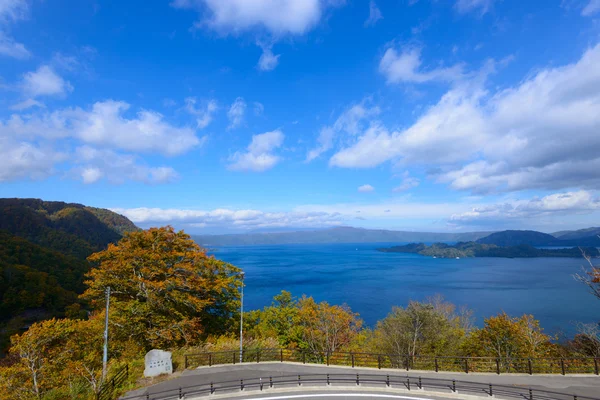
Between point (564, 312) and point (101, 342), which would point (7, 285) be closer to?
point (101, 342)

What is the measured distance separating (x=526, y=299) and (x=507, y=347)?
243 ft

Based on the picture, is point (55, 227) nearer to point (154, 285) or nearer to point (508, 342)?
point (154, 285)

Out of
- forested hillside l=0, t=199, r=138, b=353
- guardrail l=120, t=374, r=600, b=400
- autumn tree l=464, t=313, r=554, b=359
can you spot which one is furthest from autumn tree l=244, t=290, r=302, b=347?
forested hillside l=0, t=199, r=138, b=353

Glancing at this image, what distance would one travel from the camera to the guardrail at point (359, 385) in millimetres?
11867

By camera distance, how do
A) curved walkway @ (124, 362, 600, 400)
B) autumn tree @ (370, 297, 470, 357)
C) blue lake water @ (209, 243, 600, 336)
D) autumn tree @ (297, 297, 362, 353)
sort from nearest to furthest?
1. curved walkway @ (124, 362, 600, 400)
2. autumn tree @ (370, 297, 470, 357)
3. autumn tree @ (297, 297, 362, 353)
4. blue lake water @ (209, 243, 600, 336)

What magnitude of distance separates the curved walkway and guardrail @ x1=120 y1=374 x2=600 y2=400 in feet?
0.66

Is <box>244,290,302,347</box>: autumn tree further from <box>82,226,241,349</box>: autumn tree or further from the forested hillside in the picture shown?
the forested hillside

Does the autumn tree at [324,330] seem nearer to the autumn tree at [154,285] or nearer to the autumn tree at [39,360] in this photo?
the autumn tree at [154,285]

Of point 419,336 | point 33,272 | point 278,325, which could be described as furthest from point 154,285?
point 33,272

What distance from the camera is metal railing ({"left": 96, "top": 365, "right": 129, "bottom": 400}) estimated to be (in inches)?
464

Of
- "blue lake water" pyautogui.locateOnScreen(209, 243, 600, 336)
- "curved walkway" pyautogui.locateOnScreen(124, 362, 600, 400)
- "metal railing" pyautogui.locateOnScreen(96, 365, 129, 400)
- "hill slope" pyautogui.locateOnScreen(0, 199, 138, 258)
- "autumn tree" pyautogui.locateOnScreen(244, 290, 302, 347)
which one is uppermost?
"hill slope" pyautogui.locateOnScreen(0, 199, 138, 258)

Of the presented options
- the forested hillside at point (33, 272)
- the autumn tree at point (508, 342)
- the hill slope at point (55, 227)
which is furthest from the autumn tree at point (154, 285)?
the hill slope at point (55, 227)

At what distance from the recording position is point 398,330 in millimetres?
25031

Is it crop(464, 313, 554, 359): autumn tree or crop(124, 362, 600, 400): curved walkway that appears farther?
crop(464, 313, 554, 359): autumn tree
